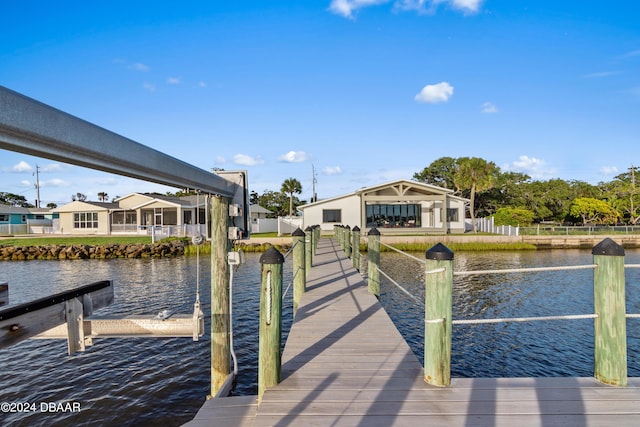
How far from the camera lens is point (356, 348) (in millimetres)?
4445

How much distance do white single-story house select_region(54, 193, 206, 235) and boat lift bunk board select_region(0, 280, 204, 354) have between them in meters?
31.9

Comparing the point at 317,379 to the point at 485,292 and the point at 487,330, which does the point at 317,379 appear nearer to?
the point at 487,330

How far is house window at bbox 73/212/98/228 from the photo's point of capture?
37.8m

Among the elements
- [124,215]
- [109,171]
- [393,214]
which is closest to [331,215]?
[393,214]

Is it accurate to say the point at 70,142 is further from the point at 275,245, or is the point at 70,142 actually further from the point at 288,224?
the point at 288,224

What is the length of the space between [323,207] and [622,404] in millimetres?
31646

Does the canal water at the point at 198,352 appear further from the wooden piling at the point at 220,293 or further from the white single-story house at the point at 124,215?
the white single-story house at the point at 124,215

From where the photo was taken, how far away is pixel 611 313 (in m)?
3.24

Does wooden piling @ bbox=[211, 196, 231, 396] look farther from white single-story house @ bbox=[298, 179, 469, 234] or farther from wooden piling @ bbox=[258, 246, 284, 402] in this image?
white single-story house @ bbox=[298, 179, 469, 234]

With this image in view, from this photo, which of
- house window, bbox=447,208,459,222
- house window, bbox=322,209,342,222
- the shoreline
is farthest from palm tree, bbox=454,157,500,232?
house window, bbox=322,209,342,222

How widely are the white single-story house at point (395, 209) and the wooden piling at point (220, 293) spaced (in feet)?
→ 89.0

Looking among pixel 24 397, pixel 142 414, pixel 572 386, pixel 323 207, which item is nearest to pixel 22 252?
pixel 323 207

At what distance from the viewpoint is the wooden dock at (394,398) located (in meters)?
2.83

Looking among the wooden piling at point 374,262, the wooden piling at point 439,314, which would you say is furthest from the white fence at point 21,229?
the wooden piling at point 439,314
